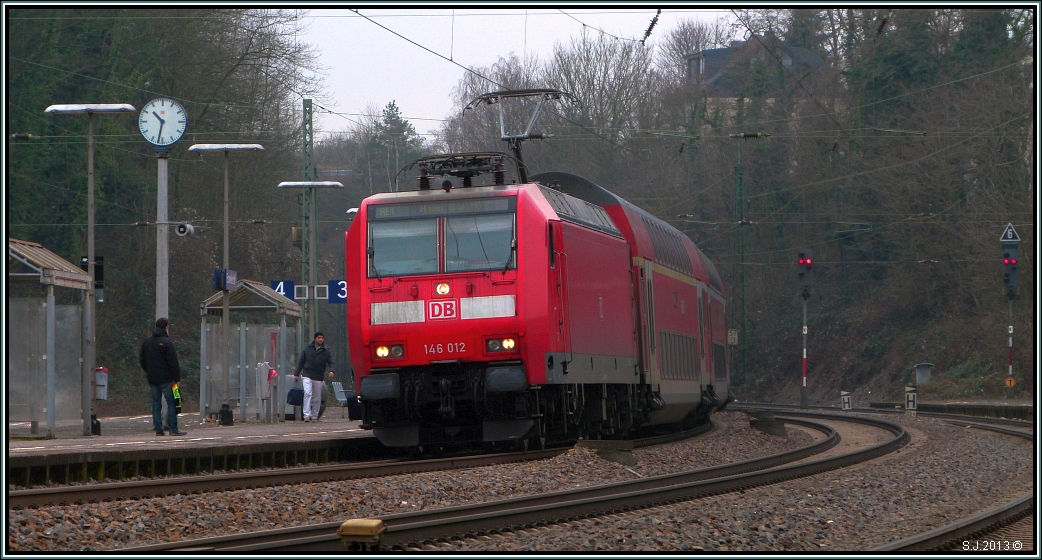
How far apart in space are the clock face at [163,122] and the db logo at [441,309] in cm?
1065

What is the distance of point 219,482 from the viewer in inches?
441

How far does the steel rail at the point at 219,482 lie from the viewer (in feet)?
31.2

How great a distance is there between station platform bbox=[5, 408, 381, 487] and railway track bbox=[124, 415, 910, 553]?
2742 millimetres

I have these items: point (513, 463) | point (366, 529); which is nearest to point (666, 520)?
point (366, 529)

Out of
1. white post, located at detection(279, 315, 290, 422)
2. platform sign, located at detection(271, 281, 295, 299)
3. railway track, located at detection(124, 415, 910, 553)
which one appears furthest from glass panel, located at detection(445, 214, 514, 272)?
platform sign, located at detection(271, 281, 295, 299)

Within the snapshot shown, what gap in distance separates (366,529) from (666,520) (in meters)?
3.37

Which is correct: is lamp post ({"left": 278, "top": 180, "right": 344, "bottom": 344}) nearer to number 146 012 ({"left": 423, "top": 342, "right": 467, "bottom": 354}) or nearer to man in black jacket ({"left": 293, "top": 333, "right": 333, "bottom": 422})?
man in black jacket ({"left": 293, "top": 333, "right": 333, "bottom": 422})

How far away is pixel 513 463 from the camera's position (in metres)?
14.5

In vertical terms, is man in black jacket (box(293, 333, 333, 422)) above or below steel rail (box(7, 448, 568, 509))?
above

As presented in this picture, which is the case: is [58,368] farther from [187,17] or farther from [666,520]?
[187,17]

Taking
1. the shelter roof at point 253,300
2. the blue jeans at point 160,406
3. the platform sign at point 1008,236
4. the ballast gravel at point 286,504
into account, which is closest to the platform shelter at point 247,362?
the shelter roof at point 253,300

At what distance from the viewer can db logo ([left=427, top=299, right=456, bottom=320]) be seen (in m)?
14.5

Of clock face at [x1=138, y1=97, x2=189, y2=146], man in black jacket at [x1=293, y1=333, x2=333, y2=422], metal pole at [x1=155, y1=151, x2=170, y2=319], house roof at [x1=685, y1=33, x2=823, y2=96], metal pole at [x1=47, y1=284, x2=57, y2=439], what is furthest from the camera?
house roof at [x1=685, y1=33, x2=823, y2=96]

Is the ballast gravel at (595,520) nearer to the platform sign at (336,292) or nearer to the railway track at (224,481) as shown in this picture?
the railway track at (224,481)
